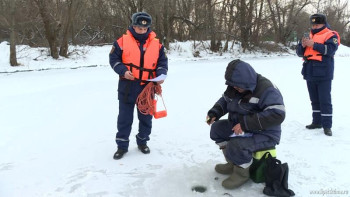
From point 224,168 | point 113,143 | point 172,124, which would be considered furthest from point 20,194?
point 172,124

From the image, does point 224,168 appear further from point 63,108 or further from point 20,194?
point 63,108

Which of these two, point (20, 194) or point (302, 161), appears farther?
point (302, 161)

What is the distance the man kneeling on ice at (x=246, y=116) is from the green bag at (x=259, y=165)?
5 centimetres

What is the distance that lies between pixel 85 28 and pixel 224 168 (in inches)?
781

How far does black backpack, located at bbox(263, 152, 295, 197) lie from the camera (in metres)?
2.61

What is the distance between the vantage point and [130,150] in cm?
369

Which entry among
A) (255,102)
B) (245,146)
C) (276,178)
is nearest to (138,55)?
(255,102)

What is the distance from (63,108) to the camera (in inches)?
218

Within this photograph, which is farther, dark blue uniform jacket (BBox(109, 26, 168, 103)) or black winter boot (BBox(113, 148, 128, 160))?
black winter boot (BBox(113, 148, 128, 160))

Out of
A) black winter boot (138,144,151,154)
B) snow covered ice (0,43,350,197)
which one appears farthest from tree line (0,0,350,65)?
black winter boot (138,144,151,154)

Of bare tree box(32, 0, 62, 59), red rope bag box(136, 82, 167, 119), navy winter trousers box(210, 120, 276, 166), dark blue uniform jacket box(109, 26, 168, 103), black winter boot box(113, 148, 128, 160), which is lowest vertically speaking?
black winter boot box(113, 148, 128, 160)

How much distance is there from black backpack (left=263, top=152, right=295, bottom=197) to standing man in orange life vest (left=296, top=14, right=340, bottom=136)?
1752 mm

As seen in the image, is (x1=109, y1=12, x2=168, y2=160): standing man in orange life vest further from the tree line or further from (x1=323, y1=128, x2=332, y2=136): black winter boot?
the tree line

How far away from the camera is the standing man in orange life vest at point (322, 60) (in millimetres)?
4020
